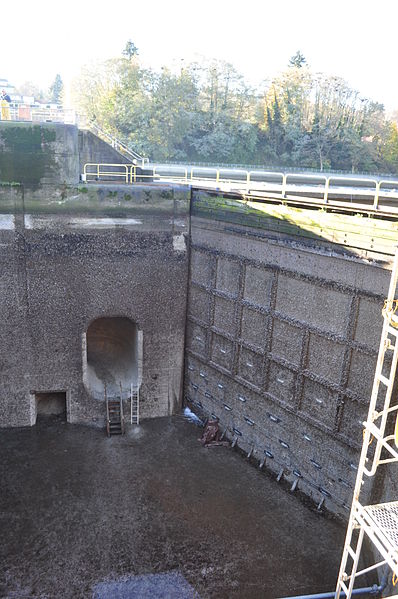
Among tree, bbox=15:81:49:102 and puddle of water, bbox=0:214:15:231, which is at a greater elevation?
tree, bbox=15:81:49:102

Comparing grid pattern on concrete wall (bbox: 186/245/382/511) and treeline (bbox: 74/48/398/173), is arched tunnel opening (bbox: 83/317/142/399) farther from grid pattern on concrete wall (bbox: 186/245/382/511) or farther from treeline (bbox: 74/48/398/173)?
treeline (bbox: 74/48/398/173)

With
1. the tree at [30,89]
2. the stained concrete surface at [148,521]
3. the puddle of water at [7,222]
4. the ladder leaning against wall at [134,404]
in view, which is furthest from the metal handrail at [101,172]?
the tree at [30,89]

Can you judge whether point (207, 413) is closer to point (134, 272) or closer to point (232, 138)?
point (134, 272)

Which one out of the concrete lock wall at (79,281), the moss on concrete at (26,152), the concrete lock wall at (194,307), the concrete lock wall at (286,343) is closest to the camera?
the concrete lock wall at (286,343)

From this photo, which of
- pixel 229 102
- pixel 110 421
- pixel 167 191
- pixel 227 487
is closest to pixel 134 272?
pixel 167 191

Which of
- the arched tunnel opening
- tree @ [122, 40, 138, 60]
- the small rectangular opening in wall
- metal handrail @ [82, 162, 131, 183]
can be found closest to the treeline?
tree @ [122, 40, 138, 60]

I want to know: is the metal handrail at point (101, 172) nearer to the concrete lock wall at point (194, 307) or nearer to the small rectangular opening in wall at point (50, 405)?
the concrete lock wall at point (194, 307)

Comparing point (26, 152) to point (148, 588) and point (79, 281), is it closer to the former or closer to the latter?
point (79, 281)

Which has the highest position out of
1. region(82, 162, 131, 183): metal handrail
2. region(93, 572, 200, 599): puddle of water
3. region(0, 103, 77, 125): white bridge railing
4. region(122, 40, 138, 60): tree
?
region(122, 40, 138, 60): tree
